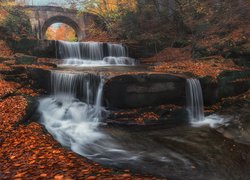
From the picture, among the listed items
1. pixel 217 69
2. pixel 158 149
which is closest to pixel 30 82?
pixel 158 149

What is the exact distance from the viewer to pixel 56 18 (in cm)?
3472

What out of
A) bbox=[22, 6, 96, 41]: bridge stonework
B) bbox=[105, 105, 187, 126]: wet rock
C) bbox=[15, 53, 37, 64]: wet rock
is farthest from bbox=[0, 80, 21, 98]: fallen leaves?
bbox=[22, 6, 96, 41]: bridge stonework

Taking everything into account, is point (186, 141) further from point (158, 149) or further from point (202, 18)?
point (202, 18)

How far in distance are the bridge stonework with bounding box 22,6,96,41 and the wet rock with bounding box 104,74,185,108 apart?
2437 centimetres

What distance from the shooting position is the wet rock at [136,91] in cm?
1105

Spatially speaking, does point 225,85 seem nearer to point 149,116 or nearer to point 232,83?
point 232,83

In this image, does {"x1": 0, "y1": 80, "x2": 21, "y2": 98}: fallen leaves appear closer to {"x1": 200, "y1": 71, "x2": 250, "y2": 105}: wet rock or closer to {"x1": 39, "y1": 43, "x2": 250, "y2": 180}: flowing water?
{"x1": 39, "y1": 43, "x2": 250, "y2": 180}: flowing water

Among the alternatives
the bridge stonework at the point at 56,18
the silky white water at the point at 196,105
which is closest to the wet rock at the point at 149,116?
the silky white water at the point at 196,105

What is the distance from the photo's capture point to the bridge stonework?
32750 mm

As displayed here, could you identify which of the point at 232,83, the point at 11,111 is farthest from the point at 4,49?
the point at 232,83

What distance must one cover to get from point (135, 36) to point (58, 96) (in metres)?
11.7

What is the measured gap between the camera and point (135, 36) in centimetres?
2258

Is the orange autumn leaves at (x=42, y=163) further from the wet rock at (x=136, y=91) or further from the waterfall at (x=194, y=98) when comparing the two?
the waterfall at (x=194, y=98)

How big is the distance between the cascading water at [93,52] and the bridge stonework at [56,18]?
553 inches
